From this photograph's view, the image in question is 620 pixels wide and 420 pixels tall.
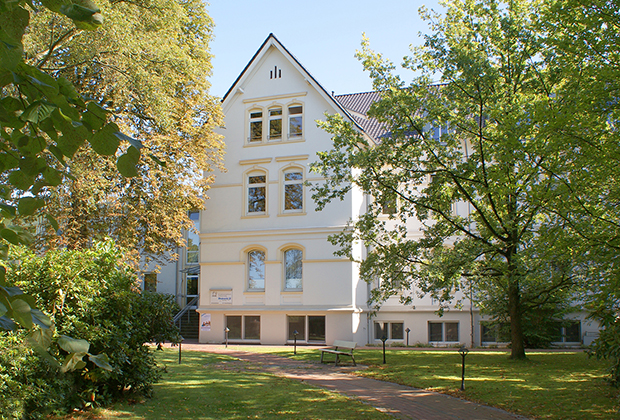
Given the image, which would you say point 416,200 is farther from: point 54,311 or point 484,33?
point 54,311

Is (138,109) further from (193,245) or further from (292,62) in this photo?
(193,245)

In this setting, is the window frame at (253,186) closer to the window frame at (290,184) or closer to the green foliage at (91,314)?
the window frame at (290,184)

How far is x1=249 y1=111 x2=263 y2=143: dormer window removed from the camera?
2831cm

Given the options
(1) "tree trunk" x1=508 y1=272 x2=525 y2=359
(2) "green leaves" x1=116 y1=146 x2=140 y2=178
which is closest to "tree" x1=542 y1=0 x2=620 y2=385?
(2) "green leaves" x1=116 y1=146 x2=140 y2=178

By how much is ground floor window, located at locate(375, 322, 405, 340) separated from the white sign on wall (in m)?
7.84

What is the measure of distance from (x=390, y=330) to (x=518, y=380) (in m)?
14.8

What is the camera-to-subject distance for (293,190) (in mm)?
27375

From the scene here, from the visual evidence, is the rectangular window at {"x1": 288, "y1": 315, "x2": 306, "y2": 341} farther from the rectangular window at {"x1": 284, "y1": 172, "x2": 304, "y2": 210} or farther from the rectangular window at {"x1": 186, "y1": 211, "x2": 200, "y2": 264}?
the rectangular window at {"x1": 186, "y1": 211, "x2": 200, "y2": 264}

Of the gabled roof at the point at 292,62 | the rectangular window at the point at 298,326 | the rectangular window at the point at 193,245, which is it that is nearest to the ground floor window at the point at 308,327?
the rectangular window at the point at 298,326

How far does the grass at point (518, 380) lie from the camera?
9781mm

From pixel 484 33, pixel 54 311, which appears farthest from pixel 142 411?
pixel 484 33

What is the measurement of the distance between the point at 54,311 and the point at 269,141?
20442 millimetres

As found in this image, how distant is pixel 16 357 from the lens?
718cm

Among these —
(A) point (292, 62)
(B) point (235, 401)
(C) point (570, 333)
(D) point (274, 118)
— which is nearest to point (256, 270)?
(D) point (274, 118)
